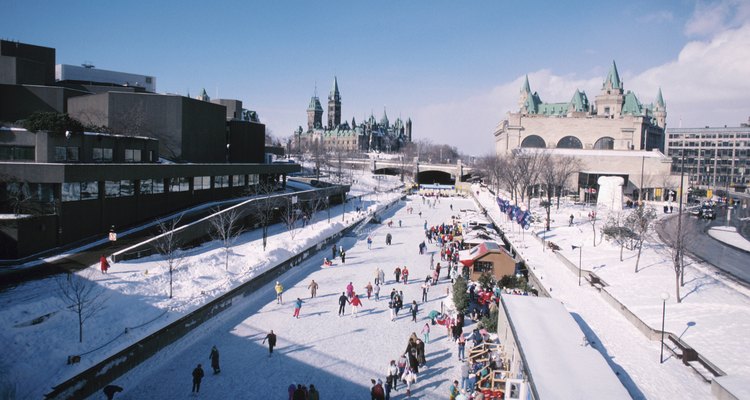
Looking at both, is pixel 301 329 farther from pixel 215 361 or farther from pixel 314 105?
pixel 314 105

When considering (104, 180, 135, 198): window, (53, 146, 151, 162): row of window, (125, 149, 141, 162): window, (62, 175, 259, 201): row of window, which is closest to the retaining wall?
(62, 175, 259, 201): row of window

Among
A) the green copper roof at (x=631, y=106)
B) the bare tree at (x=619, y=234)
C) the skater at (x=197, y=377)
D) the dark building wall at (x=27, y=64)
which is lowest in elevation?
the skater at (x=197, y=377)

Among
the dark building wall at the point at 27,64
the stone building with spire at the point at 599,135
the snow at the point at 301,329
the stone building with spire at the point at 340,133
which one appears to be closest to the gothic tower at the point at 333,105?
the stone building with spire at the point at 340,133

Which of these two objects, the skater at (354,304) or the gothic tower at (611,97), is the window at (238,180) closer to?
the skater at (354,304)

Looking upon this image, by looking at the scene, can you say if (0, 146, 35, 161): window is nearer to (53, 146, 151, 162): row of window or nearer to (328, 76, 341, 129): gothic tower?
(53, 146, 151, 162): row of window

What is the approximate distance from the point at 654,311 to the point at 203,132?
1342 inches

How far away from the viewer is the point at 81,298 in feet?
A: 50.1

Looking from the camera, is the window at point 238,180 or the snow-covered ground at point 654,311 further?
the window at point 238,180

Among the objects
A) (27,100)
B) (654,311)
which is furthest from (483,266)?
(27,100)

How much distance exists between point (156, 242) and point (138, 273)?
3830 millimetres

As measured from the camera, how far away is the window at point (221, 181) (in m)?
36.7

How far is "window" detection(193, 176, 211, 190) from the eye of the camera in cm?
3381

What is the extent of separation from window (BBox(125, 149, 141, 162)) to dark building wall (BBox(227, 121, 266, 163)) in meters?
17.4

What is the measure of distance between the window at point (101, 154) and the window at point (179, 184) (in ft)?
12.7
